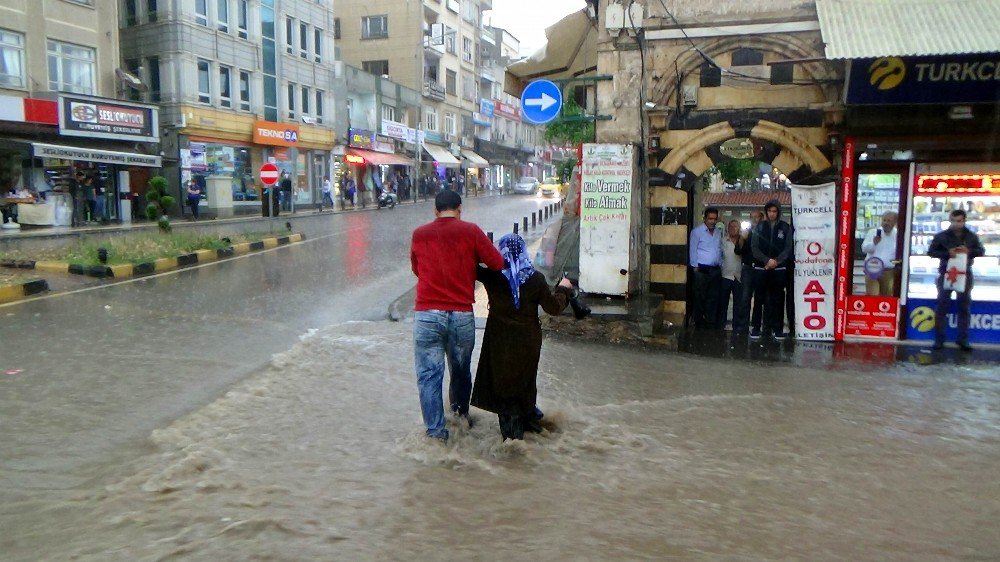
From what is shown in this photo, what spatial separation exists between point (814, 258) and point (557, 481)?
6.19 metres

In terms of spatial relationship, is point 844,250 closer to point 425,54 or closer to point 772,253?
point 772,253

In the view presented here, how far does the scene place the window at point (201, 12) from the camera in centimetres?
3238

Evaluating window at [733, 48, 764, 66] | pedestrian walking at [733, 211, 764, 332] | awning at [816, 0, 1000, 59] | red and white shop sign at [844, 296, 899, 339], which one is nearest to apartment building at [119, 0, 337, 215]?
window at [733, 48, 764, 66]

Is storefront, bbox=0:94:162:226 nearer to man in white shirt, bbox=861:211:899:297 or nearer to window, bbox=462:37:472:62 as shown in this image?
man in white shirt, bbox=861:211:899:297

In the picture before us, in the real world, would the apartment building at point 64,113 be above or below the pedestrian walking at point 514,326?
above

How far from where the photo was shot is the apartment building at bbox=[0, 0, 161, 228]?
24125 mm

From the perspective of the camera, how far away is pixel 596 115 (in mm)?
10633

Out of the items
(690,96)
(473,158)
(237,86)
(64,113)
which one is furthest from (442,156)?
(690,96)

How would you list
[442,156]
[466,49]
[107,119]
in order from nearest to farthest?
[107,119], [442,156], [466,49]

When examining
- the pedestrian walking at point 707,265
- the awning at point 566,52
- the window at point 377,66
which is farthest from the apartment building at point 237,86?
the pedestrian walking at point 707,265

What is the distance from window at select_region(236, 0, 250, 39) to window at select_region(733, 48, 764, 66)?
29293 mm

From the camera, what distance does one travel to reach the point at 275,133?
3656 cm

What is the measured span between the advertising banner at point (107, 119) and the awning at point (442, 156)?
2697cm

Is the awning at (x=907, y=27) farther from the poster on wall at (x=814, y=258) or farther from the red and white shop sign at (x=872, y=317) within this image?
the red and white shop sign at (x=872, y=317)
